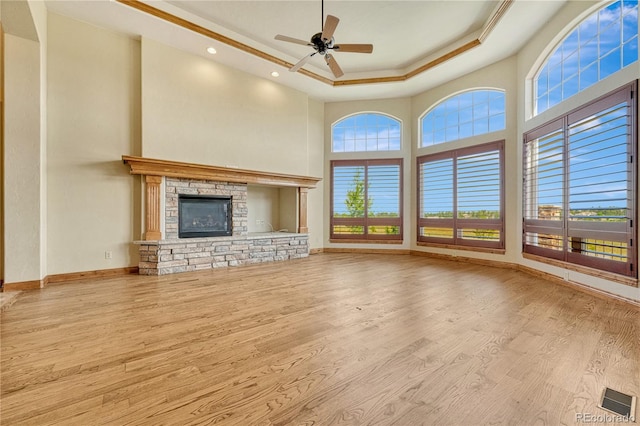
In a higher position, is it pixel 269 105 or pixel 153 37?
pixel 153 37

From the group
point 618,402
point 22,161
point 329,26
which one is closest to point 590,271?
point 618,402

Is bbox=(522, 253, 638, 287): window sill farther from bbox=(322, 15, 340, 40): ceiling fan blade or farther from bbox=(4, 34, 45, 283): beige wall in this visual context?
bbox=(4, 34, 45, 283): beige wall

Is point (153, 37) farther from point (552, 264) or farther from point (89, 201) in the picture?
point (552, 264)

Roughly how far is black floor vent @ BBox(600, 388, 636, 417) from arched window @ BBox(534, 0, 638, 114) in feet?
11.9

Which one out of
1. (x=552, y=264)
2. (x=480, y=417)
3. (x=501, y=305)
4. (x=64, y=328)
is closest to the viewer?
(x=480, y=417)

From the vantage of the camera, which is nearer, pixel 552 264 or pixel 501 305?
pixel 501 305

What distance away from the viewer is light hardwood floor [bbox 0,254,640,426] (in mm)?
1395

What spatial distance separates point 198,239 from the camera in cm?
487

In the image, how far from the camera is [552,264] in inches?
162

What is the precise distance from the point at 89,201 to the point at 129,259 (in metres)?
1.08

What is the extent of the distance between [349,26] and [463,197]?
13.3ft

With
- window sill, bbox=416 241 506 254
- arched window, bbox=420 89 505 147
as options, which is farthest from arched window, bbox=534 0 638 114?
window sill, bbox=416 241 506 254

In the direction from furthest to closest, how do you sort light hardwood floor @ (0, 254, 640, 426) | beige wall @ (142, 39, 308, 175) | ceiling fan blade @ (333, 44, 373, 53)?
beige wall @ (142, 39, 308, 175) < ceiling fan blade @ (333, 44, 373, 53) < light hardwood floor @ (0, 254, 640, 426)

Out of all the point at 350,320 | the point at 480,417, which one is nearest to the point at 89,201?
the point at 350,320
